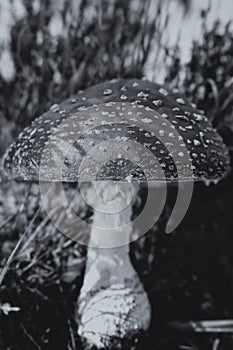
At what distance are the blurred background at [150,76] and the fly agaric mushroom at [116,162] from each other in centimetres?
25

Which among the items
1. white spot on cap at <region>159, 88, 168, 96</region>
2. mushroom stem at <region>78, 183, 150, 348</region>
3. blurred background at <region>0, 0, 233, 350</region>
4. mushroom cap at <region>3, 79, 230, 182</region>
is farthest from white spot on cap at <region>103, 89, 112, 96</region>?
blurred background at <region>0, 0, 233, 350</region>

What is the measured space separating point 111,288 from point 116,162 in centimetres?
52

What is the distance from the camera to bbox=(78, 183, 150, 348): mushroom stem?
4.72 ft

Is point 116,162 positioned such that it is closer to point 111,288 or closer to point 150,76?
point 111,288

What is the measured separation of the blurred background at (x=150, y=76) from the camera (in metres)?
1.80

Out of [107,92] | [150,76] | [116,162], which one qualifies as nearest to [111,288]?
[116,162]

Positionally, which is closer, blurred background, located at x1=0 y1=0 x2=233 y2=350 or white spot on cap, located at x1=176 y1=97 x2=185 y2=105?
white spot on cap, located at x1=176 y1=97 x2=185 y2=105

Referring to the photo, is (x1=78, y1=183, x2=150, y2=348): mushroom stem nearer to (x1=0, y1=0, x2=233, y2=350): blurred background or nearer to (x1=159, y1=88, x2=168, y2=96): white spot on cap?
(x1=0, y1=0, x2=233, y2=350): blurred background

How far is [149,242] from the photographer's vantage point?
1.84m

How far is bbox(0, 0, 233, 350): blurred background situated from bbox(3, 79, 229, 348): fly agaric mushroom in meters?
0.25

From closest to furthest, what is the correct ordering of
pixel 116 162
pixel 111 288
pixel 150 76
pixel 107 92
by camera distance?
pixel 116 162
pixel 107 92
pixel 111 288
pixel 150 76

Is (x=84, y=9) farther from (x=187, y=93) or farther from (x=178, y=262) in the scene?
(x=178, y=262)

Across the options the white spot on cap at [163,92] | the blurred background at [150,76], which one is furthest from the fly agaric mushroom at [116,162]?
the blurred background at [150,76]

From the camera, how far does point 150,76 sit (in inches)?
75.2
